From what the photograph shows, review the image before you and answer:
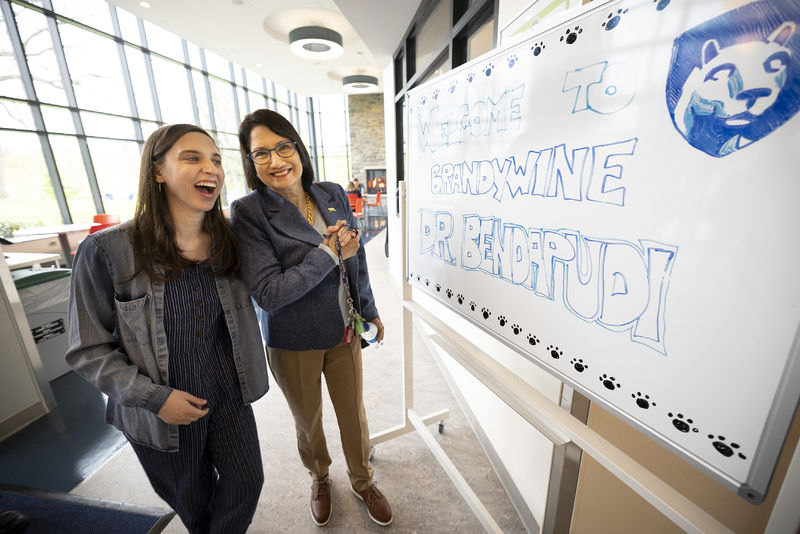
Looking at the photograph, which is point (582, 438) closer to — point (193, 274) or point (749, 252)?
A: point (749, 252)

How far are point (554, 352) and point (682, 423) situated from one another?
11.1 inches

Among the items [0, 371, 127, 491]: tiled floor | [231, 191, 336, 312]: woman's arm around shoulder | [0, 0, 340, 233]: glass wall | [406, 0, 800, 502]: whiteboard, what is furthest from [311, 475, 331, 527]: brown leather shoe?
[0, 0, 340, 233]: glass wall

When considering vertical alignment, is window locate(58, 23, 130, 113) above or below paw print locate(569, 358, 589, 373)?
above

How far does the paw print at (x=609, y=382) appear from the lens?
0.72 meters

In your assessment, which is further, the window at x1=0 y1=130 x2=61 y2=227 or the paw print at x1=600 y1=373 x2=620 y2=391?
the window at x1=0 y1=130 x2=61 y2=227

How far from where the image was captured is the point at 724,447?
1.85 ft

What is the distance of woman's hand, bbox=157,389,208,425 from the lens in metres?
0.96

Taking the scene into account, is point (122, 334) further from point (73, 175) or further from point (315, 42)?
point (73, 175)

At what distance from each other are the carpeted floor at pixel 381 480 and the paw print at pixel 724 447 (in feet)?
4.12

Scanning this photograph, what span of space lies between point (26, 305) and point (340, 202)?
2.83 m

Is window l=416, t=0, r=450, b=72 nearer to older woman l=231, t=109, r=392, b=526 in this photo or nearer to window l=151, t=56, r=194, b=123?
older woman l=231, t=109, r=392, b=526

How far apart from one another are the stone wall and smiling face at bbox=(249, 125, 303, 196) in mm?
12405

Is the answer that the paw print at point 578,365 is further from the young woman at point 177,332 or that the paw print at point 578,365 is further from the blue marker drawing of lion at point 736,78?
the young woman at point 177,332

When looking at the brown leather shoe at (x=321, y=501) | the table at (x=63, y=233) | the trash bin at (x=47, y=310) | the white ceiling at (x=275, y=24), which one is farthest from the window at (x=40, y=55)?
the brown leather shoe at (x=321, y=501)
